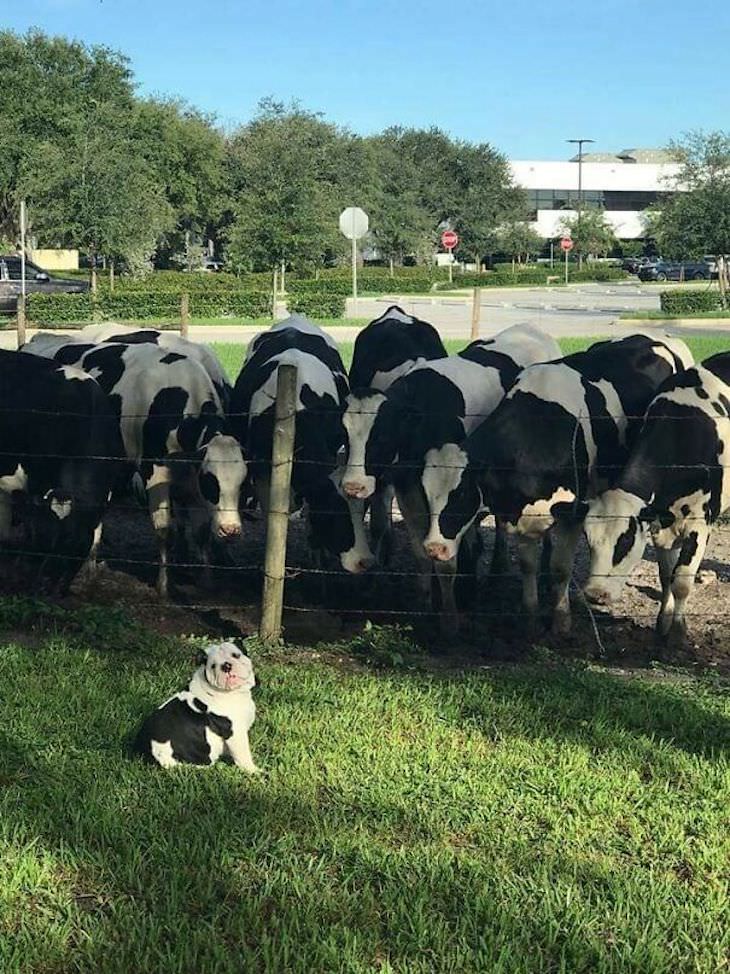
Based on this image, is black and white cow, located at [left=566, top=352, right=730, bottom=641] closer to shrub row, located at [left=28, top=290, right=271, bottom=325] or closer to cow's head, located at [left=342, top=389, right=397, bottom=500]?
cow's head, located at [left=342, top=389, right=397, bottom=500]

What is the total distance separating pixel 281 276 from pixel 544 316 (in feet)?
32.4

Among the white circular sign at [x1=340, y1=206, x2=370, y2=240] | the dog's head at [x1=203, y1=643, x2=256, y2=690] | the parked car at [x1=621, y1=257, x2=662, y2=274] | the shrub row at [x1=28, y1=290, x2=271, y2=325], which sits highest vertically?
the parked car at [x1=621, y1=257, x2=662, y2=274]

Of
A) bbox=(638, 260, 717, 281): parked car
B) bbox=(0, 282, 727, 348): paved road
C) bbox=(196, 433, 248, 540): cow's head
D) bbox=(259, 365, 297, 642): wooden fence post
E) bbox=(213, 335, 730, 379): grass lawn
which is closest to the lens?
bbox=(259, 365, 297, 642): wooden fence post

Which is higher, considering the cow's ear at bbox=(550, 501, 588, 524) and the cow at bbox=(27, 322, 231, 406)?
the cow at bbox=(27, 322, 231, 406)

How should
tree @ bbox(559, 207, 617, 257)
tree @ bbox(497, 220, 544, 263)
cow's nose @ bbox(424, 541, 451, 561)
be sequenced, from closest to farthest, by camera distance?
cow's nose @ bbox(424, 541, 451, 561), tree @ bbox(497, 220, 544, 263), tree @ bbox(559, 207, 617, 257)

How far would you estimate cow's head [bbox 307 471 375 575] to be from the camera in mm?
8305

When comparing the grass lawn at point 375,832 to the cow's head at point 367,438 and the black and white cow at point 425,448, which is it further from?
the cow's head at point 367,438

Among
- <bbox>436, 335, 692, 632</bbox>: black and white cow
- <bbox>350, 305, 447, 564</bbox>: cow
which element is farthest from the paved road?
<bbox>436, 335, 692, 632</bbox>: black and white cow

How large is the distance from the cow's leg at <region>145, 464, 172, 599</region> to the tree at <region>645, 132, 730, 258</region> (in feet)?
112

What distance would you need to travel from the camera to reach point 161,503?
895cm

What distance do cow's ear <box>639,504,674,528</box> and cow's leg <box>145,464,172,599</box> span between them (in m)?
3.52

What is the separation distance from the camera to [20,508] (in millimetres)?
8727

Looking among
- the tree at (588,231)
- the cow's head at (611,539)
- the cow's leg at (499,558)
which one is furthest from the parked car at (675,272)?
the cow's head at (611,539)

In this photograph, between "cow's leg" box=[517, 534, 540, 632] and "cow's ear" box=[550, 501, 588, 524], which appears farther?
"cow's leg" box=[517, 534, 540, 632]
